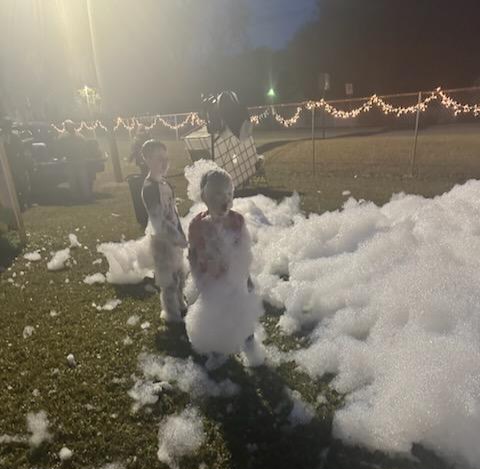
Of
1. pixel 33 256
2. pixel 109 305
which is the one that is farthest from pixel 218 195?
pixel 33 256

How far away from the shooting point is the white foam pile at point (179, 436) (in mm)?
2982

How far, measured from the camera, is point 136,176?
27.4 feet

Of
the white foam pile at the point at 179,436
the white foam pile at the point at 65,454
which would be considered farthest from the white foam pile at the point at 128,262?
the white foam pile at the point at 65,454

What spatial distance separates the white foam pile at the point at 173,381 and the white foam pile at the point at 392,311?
82cm

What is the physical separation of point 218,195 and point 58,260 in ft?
14.2


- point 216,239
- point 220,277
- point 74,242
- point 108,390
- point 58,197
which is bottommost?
point 58,197

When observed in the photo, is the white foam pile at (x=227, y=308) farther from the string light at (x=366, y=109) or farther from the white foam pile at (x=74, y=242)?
the string light at (x=366, y=109)

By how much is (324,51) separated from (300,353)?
3478cm

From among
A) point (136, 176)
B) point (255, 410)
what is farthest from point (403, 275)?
point (136, 176)

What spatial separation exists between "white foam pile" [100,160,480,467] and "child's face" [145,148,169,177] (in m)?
1.94

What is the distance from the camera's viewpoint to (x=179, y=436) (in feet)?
10.3

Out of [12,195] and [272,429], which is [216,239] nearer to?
[272,429]

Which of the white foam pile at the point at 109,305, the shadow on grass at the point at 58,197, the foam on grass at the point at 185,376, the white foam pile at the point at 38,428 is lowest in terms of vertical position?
the shadow on grass at the point at 58,197

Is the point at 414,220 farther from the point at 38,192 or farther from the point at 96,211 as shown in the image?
the point at 38,192
